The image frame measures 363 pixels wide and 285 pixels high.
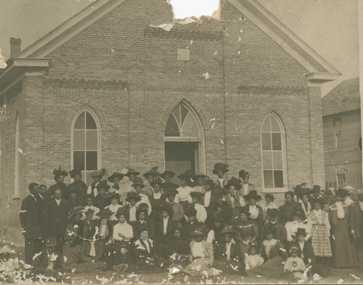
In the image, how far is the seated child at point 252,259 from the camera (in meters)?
10.7

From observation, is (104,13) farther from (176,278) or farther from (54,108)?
(176,278)

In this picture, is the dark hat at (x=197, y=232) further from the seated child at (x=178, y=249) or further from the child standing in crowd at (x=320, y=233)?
the child standing in crowd at (x=320, y=233)

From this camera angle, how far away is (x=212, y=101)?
1612 cm

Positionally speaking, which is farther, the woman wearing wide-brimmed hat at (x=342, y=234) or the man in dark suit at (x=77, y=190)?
the man in dark suit at (x=77, y=190)

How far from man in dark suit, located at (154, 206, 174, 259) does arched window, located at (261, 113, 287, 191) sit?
211 inches

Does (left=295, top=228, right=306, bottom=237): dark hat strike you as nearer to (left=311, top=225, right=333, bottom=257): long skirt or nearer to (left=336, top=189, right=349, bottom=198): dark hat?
(left=311, top=225, right=333, bottom=257): long skirt

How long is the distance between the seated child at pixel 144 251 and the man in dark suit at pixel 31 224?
6.07ft

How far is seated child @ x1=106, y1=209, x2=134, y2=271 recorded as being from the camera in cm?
1061

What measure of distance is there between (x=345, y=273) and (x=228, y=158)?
587cm

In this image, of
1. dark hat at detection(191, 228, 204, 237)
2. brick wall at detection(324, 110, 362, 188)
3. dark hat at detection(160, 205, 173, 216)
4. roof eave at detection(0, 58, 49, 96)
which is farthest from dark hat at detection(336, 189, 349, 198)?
roof eave at detection(0, 58, 49, 96)

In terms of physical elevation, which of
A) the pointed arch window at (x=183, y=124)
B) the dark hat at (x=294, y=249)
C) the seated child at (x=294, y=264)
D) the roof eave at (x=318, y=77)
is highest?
the roof eave at (x=318, y=77)

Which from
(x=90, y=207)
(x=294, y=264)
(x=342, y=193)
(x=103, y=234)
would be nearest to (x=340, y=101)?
(x=342, y=193)

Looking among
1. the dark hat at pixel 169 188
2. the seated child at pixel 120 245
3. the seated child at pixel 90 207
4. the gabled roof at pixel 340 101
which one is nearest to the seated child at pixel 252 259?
the dark hat at pixel 169 188

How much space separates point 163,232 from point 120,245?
1019 mm
